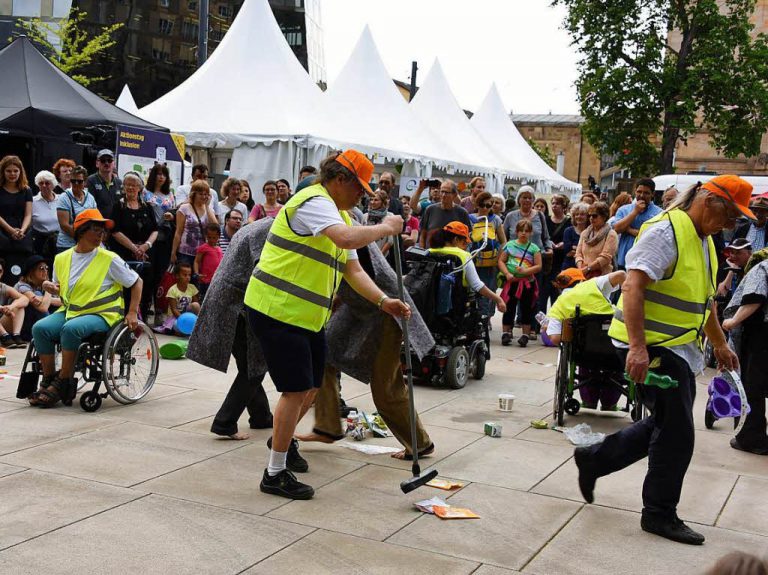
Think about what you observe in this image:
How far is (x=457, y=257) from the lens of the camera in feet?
29.7

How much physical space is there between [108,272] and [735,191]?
4.69 meters

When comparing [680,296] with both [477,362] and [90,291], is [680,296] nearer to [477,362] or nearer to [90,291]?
[90,291]

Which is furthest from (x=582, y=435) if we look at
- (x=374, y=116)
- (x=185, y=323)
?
(x=374, y=116)

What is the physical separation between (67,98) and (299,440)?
864cm

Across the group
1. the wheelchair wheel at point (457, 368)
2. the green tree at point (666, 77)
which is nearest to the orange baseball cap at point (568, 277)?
the wheelchair wheel at point (457, 368)

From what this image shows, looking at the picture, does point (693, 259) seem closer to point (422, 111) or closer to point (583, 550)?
point (583, 550)

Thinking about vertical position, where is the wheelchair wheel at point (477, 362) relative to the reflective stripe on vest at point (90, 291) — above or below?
below

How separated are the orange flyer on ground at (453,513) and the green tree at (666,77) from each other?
27.0 m

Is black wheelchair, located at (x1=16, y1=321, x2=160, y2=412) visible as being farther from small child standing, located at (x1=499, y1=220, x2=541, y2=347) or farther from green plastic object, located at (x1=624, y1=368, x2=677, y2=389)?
small child standing, located at (x1=499, y1=220, x2=541, y2=347)

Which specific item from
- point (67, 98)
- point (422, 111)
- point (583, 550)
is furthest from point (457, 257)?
point (422, 111)

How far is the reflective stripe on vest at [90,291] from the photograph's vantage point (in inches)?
289

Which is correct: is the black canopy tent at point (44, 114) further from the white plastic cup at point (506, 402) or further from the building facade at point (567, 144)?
the building facade at point (567, 144)

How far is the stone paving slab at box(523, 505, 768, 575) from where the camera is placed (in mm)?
4445

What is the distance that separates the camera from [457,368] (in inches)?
352
